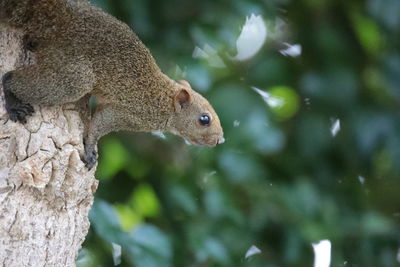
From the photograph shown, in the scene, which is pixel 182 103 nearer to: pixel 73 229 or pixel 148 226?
pixel 148 226

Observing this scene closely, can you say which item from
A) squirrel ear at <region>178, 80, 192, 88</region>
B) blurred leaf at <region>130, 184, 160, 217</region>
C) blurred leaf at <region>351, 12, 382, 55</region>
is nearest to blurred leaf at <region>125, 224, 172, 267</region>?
blurred leaf at <region>130, 184, 160, 217</region>

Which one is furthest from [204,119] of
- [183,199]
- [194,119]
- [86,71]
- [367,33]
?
[367,33]

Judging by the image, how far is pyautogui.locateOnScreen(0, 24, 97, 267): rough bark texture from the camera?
2465mm

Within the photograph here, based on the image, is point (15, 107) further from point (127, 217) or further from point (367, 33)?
point (367, 33)

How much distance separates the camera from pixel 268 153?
12.8 feet

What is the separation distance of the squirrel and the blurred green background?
1.42 ft

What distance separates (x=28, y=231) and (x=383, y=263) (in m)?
2.01

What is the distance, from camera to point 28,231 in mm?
2477

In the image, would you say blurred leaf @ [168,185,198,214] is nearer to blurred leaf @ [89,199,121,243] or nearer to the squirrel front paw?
blurred leaf @ [89,199,121,243]

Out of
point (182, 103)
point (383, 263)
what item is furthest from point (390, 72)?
point (182, 103)

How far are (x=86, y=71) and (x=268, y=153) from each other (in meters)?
1.38

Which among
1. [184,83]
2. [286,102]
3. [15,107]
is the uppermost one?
[15,107]

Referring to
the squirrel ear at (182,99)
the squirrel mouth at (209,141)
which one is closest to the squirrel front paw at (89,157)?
the squirrel ear at (182,99)

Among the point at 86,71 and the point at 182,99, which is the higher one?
the point at 86,71
